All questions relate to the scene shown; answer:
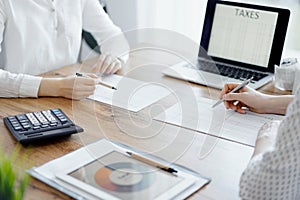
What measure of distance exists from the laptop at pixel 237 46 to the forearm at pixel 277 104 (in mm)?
209

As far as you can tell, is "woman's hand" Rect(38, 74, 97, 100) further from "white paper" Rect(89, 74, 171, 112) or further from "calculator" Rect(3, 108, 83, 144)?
"calculator" Rect(3, 108, 83, 144)

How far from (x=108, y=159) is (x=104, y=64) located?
658mm

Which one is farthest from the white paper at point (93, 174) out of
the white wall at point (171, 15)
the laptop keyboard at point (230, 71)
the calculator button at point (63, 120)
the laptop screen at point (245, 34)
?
the white wall at point (171, 15)

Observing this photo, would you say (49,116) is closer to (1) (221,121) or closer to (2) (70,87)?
(2) (70,87)

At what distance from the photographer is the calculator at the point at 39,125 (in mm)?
1105

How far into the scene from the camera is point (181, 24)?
8.19ft

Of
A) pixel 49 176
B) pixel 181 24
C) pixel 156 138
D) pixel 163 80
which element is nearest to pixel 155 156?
pixel 156 138

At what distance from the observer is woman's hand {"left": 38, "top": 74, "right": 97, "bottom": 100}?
4.55ft

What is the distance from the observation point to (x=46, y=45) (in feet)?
5.65

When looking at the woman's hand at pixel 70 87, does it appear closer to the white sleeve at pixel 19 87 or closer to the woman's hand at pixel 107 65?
the white sleeve at pixel 19 87

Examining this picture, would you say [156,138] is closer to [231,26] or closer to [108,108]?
[108,108]

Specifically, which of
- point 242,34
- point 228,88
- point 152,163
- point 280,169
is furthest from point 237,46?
point 280,169

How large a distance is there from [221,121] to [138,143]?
0.27 metres

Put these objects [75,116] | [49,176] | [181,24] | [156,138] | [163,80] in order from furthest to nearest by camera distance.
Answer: [181,24] → [163,80] → [75,116] → [156,138] → [49,176]
